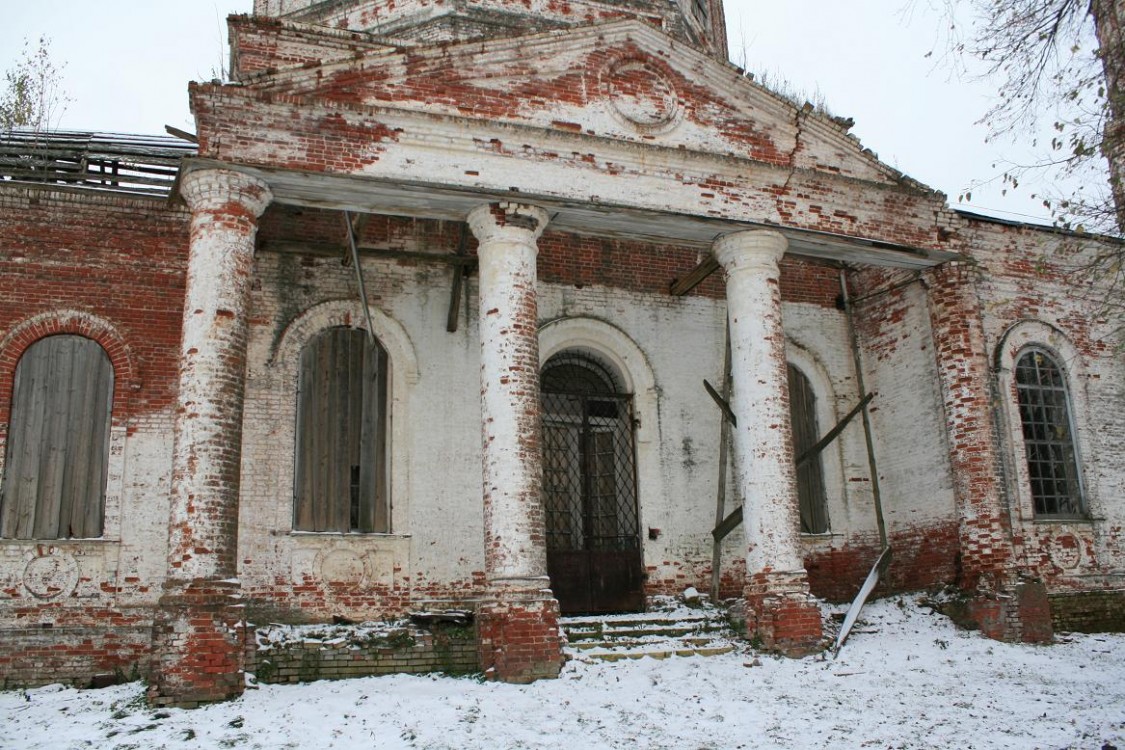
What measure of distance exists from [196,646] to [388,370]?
446 cm

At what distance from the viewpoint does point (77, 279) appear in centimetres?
1111

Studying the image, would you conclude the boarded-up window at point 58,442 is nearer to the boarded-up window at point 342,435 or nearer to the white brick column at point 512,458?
the boarded-up window at point 342,435

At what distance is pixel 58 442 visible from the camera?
10789 mm

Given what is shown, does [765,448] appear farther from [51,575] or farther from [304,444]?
[51,575]

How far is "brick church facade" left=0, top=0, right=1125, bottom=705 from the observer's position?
9922 mm

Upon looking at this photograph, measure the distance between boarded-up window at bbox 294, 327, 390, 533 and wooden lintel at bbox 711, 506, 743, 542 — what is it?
4197 mm

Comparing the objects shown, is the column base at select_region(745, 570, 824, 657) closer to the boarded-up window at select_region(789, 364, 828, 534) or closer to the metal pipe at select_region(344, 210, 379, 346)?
the boarded-up window at select_region(789, 364, 828, 534)

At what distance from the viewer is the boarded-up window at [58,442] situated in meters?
10.5

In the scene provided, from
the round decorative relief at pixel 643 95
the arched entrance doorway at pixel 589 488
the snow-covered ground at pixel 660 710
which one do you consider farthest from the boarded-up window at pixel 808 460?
the round decorative relief at pixel 643 95

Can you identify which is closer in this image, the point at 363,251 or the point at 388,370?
the point at 363,251

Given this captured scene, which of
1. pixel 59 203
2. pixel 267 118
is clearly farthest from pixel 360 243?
pixel 59 203

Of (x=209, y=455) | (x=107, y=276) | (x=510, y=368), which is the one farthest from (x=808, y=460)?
(x=107, y=276)

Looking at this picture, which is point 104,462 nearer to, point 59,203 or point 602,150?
point 59,203

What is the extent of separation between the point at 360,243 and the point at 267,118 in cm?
255
